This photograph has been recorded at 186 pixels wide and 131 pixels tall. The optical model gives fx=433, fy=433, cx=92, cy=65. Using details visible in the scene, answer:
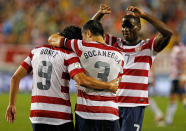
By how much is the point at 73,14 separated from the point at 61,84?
1634cm

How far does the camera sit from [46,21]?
66.7ft

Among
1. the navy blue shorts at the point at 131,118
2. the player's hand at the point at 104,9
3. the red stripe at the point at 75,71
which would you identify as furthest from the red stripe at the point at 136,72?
the red stripe at the point at 75,71

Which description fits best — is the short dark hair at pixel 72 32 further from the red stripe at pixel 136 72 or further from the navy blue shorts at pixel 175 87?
the navy blue shorts at pixel 175 87

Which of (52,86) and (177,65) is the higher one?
(177,65)

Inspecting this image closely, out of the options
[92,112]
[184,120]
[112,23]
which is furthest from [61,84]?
[112,23]

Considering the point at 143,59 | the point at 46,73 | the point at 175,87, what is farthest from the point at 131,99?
the point at 175,87

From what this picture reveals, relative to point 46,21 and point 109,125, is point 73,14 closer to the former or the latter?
point 46,21

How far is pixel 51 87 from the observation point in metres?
4.91

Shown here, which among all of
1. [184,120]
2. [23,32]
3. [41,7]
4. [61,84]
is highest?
[41,7]

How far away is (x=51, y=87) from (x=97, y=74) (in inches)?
21.7

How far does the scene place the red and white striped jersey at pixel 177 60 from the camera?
13.0 m

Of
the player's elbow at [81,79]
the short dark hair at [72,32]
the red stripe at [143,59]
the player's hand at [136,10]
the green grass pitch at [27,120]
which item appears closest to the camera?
the player's elbow at [81,79]

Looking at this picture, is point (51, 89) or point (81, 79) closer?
point (81, 79)

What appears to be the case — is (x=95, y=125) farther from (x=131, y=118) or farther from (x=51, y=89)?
(x=131, y=118)
